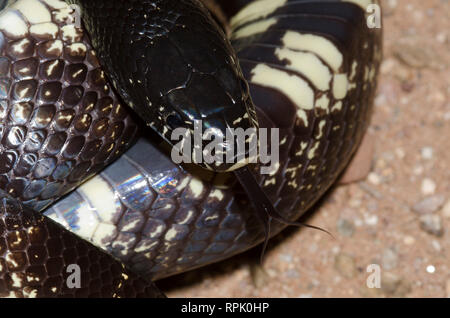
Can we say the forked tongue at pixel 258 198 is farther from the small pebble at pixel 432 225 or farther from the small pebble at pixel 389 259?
the small pebble at pixel 432 225

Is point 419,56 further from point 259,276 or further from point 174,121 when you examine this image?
point 174,121

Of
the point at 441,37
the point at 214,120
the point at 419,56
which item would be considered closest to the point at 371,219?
the point at 419,56

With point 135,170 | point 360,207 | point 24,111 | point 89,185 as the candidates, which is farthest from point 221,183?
point 360,207

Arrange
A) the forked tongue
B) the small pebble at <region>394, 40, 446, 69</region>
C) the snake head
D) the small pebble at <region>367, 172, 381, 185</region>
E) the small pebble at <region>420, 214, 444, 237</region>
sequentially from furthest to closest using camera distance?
the small pebble at <region>394, 40, 446, 69</region>
the small pebble at <region>367, 172, 381, 185</region>
the small pebble at <region>420, 214, 444, 237</region>
the forked tongue
the snake head

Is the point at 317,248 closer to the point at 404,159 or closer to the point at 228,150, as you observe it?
the point at 404,159

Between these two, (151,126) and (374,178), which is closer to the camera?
(151,126)

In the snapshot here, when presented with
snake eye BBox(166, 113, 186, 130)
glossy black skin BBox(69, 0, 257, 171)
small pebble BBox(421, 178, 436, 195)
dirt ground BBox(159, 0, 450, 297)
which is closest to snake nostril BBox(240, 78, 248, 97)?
glossy black skin BBox(69, 0, 257, 171)

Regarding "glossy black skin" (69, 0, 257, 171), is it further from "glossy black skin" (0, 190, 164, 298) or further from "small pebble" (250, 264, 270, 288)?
"small pebble" (250, 264, 270, 288)

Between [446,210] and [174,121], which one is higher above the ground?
[174,121]
